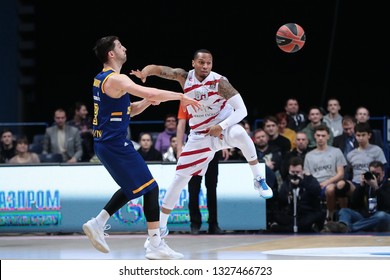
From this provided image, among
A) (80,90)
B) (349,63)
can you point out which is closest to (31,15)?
(80,90)

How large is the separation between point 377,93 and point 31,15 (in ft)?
26.6

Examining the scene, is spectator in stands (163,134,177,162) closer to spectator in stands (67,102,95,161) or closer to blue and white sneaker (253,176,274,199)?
spectator in stands (67,102,95,161)

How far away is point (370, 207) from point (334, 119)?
2.69m

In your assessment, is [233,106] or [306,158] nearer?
[233,106]

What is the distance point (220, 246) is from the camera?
10.4 metres

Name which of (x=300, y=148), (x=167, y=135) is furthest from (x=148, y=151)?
(x=300, y=148)

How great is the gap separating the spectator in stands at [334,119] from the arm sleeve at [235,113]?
16.3ft

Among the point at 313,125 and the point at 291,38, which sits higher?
the point at 291,38

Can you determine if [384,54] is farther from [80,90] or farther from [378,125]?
[80,90]

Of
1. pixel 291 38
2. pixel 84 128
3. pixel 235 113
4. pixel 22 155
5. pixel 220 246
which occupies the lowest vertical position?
pixel 220 246

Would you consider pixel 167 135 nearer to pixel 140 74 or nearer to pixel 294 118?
pixel 294 118

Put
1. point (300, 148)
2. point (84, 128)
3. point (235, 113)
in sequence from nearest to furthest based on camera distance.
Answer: point (235, 113)
point (300, 148)
point (84, 128)

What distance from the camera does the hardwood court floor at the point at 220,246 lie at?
9.05m

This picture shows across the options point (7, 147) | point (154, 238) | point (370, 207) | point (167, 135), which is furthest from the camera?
point (7, 147)
